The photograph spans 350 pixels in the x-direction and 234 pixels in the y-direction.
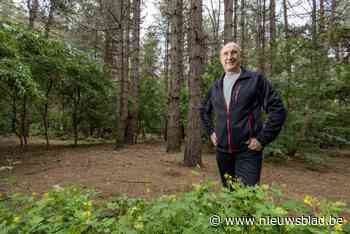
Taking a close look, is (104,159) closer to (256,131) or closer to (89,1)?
(256,131)

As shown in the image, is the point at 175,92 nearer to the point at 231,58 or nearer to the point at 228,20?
the point at 228,20

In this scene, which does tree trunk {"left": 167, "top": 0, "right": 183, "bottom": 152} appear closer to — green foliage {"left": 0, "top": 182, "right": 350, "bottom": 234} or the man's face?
the man's face

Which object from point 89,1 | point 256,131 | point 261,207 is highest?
point 89,1

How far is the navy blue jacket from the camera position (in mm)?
1987

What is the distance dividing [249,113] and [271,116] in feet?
0.58

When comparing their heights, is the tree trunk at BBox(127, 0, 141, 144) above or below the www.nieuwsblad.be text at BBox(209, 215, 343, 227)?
above

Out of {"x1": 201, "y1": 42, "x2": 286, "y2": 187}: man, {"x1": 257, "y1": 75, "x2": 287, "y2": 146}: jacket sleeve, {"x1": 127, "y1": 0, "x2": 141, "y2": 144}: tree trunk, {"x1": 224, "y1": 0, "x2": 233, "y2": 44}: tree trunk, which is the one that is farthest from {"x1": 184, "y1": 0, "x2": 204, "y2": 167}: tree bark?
{"x1": 127, "y1": 0, "x2": 141, "y2": 144}: tree trunk

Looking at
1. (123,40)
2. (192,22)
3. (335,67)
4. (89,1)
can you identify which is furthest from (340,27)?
(89,1)

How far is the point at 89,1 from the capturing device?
12297 millimetres

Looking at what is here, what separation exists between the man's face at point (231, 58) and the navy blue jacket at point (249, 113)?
0.10m

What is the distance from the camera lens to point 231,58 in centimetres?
217

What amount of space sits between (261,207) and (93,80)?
9145 millimetres

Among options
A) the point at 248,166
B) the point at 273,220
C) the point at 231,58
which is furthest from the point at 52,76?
the point at 273,220

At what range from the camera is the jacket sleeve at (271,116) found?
6.46 ft
